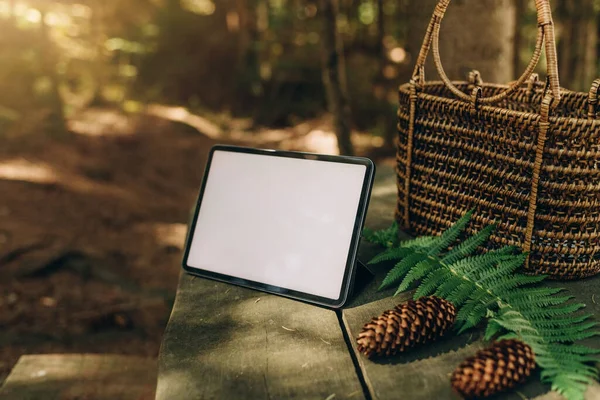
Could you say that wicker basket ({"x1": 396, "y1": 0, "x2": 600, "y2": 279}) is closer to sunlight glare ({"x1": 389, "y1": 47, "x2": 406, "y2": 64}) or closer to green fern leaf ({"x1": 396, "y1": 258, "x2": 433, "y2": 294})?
green fern leaf ({"x1": 396, "y1": 258, "x2": 433, "y2": 294})

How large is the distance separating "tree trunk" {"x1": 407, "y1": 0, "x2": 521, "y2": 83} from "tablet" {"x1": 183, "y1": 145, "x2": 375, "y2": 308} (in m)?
1.41

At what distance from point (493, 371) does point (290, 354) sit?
1.60ft

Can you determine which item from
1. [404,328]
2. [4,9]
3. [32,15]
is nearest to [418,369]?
[404,328]

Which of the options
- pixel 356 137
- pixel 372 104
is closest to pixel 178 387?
pixel 356 137

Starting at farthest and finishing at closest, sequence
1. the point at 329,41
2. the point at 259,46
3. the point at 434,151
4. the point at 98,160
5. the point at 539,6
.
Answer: the point at 259,46 < the point at 98,160 < the point at 329,41 < the point at 434,151 < the point at 539,6

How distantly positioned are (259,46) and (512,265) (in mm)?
10187

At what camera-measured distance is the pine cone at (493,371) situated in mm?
1013

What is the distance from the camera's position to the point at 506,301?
1.33 meters

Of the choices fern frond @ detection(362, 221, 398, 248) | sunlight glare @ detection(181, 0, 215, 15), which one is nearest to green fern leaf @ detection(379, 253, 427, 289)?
fern frond @ detection(362, 221, 398, 248)

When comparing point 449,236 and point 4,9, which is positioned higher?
point 4,9

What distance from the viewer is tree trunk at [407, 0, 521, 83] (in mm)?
2605

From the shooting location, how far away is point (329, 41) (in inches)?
171

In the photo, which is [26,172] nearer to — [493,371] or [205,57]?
[493,371]

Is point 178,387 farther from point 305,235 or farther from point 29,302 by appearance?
point 29,302
